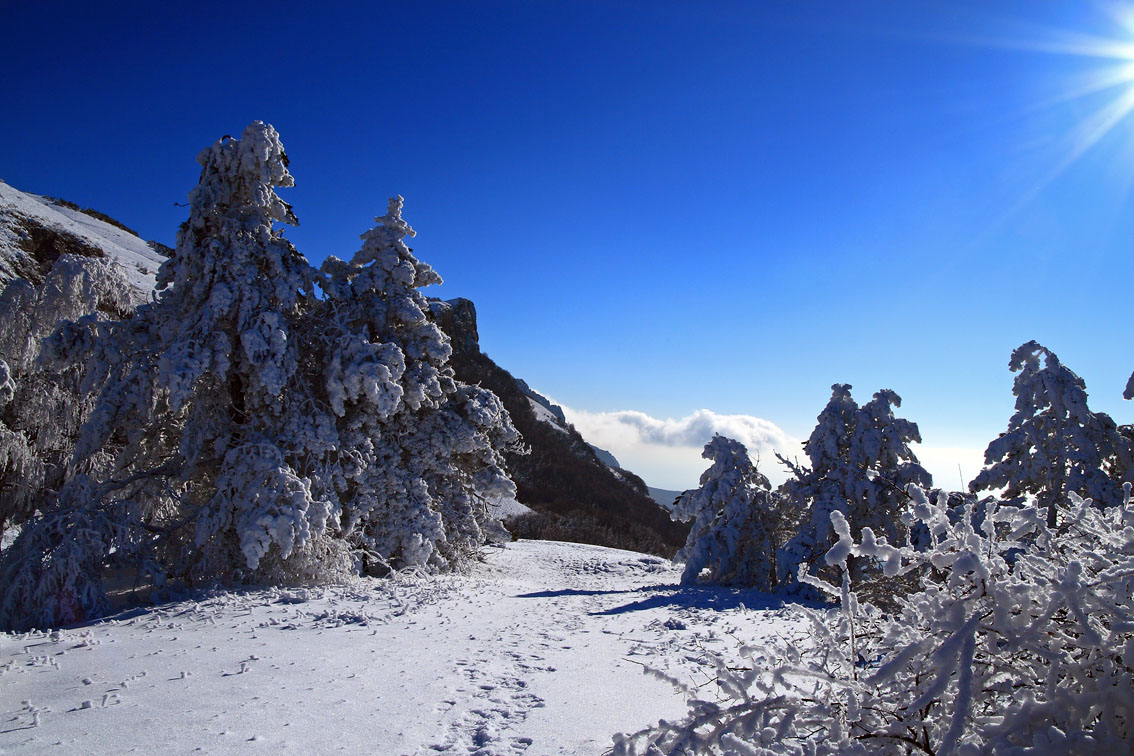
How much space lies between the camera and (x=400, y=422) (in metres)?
12.1

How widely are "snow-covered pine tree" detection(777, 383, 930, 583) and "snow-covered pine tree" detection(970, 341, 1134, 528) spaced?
75.2 inches

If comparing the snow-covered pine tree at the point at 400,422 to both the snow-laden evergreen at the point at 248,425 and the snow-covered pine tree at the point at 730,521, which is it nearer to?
the snow-laden evergreen at the point at 248,425

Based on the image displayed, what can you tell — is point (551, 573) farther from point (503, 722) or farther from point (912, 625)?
point (912, 625)

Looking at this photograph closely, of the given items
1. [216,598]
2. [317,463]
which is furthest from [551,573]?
[216,598]

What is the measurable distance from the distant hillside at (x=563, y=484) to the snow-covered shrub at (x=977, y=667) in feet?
86.2

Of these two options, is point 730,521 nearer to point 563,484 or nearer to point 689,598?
point 689,598

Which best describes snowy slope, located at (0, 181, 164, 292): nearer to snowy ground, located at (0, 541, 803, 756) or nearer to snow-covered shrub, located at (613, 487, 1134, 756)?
snowy ground, located at (0, 541, 803, 756)

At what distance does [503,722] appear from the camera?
11.8 feet

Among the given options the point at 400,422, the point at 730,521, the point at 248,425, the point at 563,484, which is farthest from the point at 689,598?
the point at 563,484

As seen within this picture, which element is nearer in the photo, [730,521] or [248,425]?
[248,425]

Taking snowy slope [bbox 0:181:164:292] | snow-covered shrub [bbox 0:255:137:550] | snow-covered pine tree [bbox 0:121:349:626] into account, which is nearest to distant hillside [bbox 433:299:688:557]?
snowy slope [bbox 0:181:164:292]

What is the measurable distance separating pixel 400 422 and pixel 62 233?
72.0 feet

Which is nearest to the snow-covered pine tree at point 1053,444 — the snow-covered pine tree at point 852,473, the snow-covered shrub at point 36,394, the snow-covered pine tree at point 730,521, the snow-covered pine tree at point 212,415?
the snow-covered pine tree at point 852,473

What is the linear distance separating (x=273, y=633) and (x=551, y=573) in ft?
29.2
